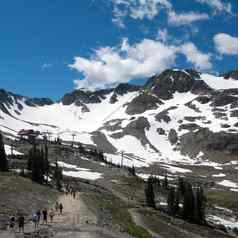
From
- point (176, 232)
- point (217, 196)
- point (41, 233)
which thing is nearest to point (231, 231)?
point (176, 232)

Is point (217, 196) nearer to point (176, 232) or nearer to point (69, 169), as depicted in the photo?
point (69, 169)

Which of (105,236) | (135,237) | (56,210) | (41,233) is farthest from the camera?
(56,210)

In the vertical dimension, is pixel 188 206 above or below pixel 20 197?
below

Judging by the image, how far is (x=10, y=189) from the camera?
81.1m

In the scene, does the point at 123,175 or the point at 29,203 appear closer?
the point at 29,203

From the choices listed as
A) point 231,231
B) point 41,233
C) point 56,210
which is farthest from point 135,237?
point 231,231

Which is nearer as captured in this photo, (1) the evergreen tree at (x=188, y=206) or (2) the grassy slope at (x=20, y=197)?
(2) the grassy slope at (x=20, y=197)

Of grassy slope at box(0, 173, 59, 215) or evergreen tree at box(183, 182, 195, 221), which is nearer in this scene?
grassy slope at box(0, 173, 59, 215)

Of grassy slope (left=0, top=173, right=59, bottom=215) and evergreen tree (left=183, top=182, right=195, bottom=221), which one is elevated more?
grassy slope (left=0, top=173, right=59, bottom=215)

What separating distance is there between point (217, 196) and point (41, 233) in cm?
15523

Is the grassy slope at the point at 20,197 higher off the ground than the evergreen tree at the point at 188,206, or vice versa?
the grassy slope at the point at 20,197

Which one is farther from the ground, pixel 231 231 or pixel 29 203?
pixel 29 203

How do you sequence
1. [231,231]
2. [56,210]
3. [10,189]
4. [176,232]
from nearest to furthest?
[56,210], [176,232], [10,189], [231,231]

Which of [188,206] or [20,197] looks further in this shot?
[188,206]
